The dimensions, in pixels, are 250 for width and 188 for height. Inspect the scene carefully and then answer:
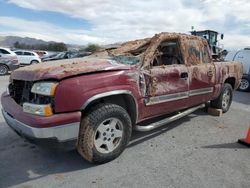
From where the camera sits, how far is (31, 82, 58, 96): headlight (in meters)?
3.08

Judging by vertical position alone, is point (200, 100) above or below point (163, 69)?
below

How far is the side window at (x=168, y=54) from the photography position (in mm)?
4613

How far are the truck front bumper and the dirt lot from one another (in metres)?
0.58

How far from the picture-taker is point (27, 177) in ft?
11.1

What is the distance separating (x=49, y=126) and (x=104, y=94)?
811 millimetres

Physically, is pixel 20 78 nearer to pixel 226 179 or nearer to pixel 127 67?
pixel 127 67

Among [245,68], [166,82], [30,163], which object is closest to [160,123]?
[166,82]

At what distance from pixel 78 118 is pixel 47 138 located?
427 mm

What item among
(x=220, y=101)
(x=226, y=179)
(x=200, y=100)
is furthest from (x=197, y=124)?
(x=226, y=179)

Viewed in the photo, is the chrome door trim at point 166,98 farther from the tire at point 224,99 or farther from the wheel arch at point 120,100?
the tire at point 224,99

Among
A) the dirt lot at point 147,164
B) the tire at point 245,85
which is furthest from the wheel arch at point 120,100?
the tire at point 245,85

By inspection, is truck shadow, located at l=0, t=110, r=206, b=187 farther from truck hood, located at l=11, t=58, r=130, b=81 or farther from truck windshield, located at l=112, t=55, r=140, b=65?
truck windshield, located at l=112, t=55, r=140, b=65

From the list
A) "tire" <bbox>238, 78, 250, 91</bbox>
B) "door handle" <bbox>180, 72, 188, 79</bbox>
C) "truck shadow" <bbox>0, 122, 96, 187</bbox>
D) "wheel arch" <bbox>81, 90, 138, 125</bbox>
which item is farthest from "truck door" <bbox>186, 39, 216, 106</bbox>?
"tire" <bbox>238, 78, 250, 91</bbox>

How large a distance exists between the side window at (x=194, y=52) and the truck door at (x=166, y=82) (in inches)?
11.2
